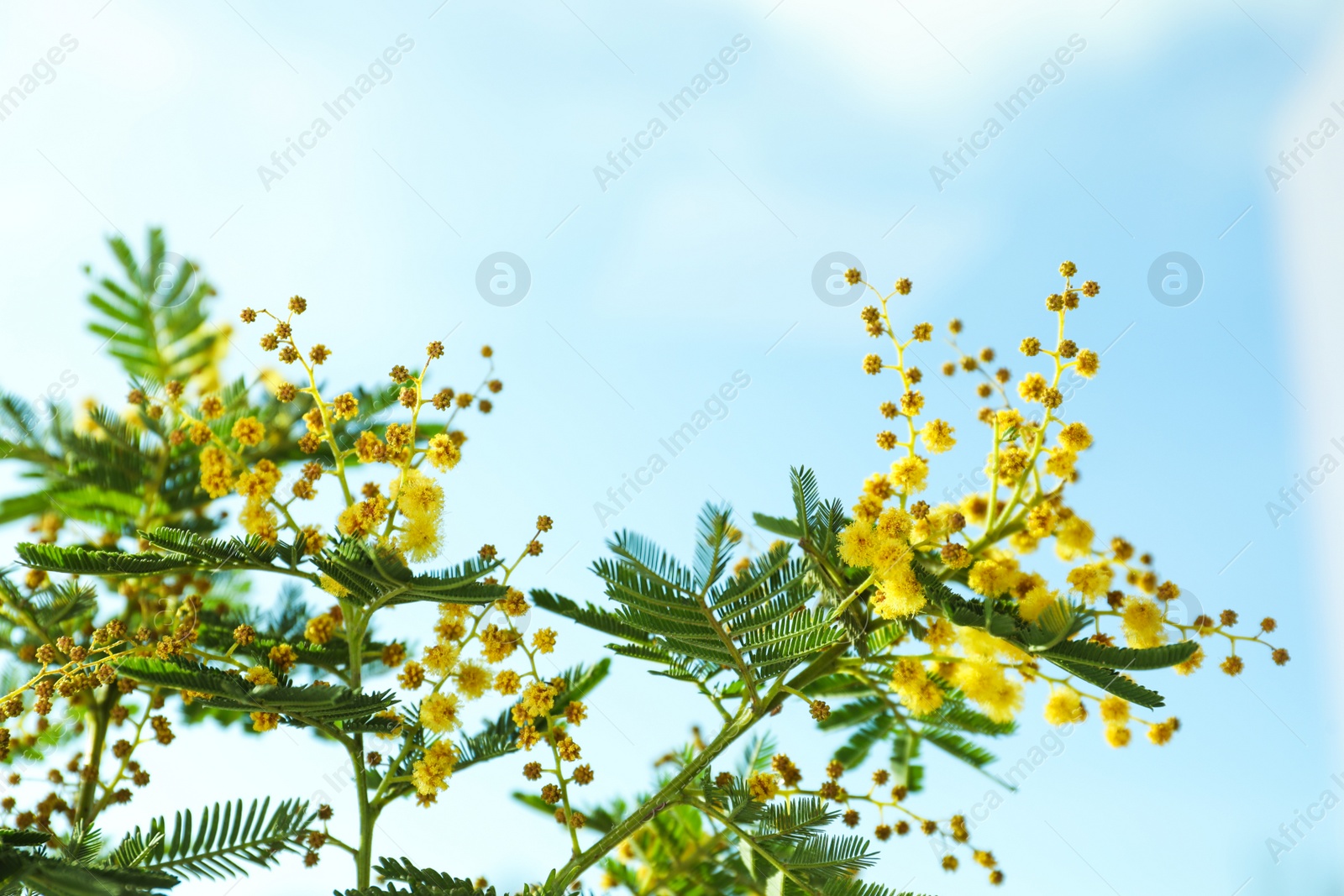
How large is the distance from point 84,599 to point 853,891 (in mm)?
2548

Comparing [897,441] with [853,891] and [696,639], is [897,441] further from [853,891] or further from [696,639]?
[853,891]

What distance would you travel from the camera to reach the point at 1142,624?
268cm

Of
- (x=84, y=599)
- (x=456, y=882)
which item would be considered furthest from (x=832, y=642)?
(x=84, y=599)

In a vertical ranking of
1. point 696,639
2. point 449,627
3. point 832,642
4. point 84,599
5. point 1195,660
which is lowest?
point 84,599

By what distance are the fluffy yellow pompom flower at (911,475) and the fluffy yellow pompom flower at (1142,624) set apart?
2.23 feet

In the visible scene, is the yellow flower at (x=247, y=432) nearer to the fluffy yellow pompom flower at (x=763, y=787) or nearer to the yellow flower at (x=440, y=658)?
the yellow flower at (x=440, y=658)

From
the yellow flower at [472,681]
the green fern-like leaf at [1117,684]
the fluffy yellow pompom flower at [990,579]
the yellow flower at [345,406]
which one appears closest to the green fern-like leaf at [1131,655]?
the green fern-like leaf at [1117,684]

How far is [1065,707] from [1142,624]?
1.19 ft

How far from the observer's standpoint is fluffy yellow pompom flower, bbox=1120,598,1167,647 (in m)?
2.68

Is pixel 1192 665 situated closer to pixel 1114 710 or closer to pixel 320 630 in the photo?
pixel 1114 710

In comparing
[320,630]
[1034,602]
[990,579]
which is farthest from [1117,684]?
[320,630]

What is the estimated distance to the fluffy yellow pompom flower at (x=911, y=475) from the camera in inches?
106

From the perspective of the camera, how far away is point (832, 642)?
7.84ft

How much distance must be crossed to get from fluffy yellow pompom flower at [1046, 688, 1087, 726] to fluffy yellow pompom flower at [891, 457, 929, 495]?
78cm
